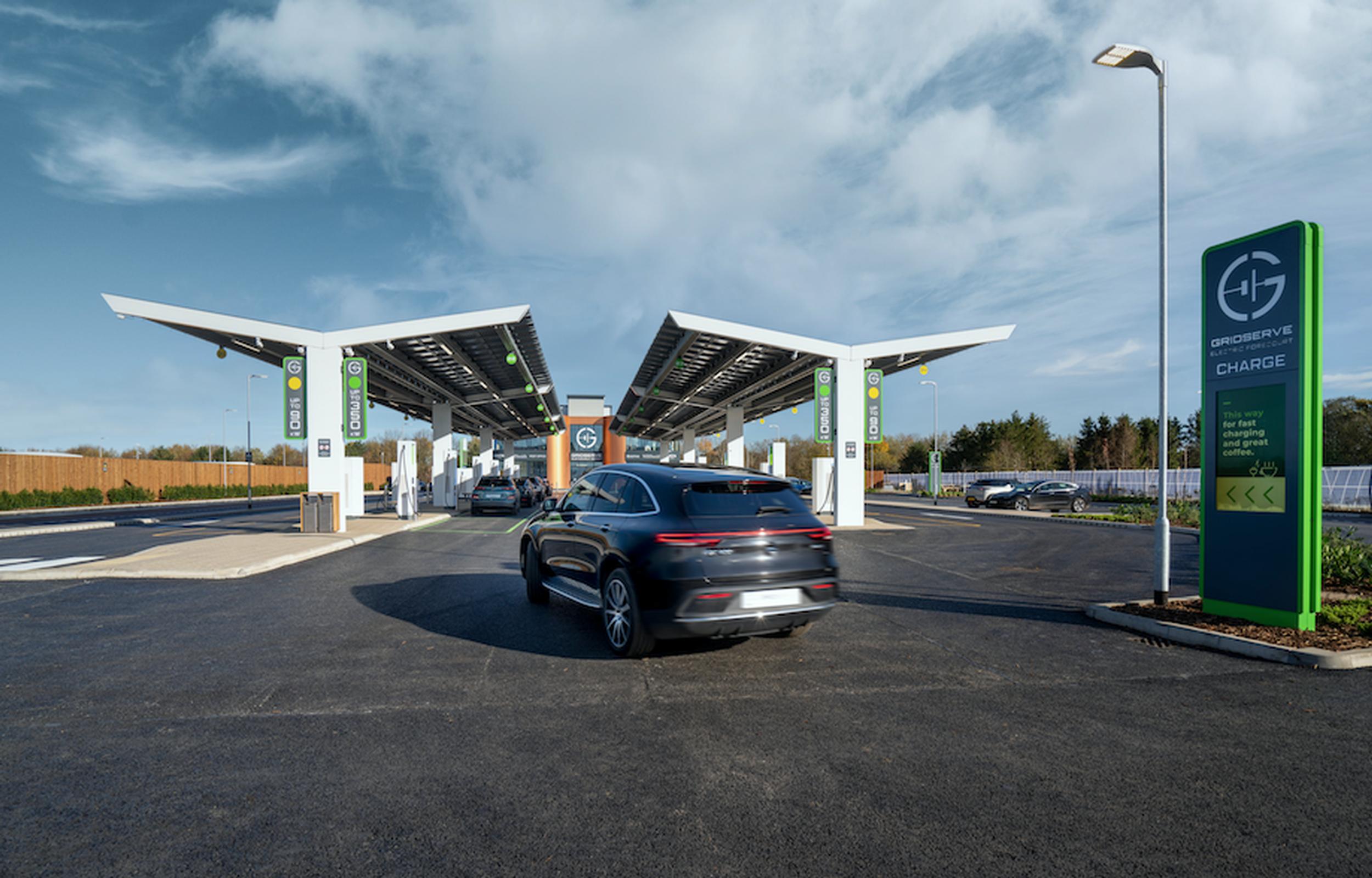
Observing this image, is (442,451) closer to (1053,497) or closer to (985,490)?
(985,490)

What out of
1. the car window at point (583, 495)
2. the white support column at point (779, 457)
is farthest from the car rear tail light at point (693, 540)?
the white support column at point (779, 457)

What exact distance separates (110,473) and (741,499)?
48700mm

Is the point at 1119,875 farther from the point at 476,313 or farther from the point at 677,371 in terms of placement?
the point at 677,371

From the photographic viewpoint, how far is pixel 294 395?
60.3ft

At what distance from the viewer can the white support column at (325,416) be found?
17984 mm

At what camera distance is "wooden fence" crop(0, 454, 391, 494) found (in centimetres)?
3499

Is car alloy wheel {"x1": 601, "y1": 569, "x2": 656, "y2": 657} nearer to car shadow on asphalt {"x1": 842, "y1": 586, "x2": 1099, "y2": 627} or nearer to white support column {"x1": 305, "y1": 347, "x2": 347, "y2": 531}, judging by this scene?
car shadow on asphalt {"x1": 842, "y1": 586, "x2": 1099, "y2": 627}

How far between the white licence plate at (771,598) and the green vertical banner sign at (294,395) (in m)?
16.0

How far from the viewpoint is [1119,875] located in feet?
9.33

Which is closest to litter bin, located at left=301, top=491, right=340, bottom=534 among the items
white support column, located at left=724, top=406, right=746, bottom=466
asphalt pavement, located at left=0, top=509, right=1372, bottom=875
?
asphalt pavement, located at left=0, top=509, right=1372, bottom=875

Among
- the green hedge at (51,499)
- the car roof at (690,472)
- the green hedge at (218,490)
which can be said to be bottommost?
the green hedge at (218,490)

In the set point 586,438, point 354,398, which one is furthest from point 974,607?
point 586,438

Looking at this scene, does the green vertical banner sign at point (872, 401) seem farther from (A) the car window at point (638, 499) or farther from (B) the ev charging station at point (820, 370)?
(A) the car window at point (638, 499)

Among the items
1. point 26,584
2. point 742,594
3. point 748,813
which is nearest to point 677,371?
point 26,584
